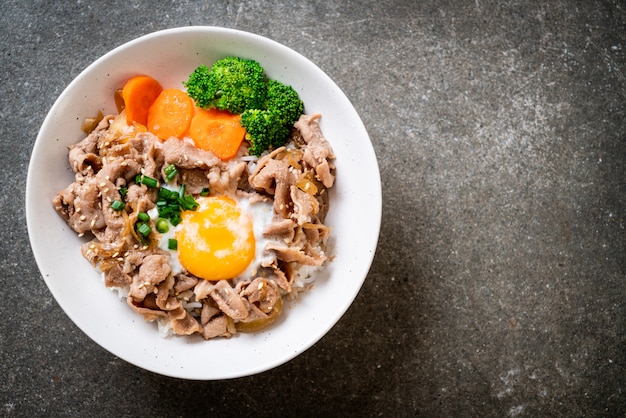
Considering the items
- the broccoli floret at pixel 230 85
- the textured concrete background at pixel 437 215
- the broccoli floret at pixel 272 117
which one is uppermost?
the broccoli floret at pixel 230 85

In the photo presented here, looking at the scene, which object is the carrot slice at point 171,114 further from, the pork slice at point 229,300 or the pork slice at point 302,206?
the pork slice at point 229,300

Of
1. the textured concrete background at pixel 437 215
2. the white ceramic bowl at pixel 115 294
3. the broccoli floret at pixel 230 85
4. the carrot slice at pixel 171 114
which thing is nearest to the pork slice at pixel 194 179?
the carrot slice at pixel 171 114

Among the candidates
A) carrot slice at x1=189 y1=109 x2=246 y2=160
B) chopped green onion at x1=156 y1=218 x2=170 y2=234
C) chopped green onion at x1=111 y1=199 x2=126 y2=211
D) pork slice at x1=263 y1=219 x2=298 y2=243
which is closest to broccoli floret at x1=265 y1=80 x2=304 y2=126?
carrot slice at x1=189 y1=109 x2=246 y2=160

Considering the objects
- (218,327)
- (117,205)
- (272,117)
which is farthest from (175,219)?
(272,117)

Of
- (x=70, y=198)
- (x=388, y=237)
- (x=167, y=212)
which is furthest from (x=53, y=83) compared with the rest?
(x=388, y=237)

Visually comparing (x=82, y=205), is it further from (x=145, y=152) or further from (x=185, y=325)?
(x=185, y=325)

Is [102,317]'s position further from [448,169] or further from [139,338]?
[448,169]
